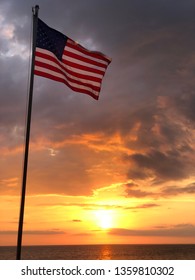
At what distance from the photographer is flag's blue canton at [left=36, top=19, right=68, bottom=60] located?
17.5m

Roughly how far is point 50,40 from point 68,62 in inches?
42.7

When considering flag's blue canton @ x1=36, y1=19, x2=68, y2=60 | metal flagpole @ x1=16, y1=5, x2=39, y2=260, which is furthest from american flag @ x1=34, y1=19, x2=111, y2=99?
metal flagpole @ x1=16, y1=5, x2=39, y2=260

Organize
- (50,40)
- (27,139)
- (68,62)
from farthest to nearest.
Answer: (68,62), (50,40), (27,139)

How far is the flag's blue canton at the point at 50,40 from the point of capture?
17.5 metres

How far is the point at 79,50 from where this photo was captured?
18125 mm

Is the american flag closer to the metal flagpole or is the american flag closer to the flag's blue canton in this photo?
the flag's blue canton

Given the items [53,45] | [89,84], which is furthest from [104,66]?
[53,45]

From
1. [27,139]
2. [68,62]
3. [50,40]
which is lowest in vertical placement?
[27,139]

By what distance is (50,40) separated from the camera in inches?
695

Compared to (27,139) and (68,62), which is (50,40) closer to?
(68,62)

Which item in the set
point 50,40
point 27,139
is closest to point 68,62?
point 50,40
